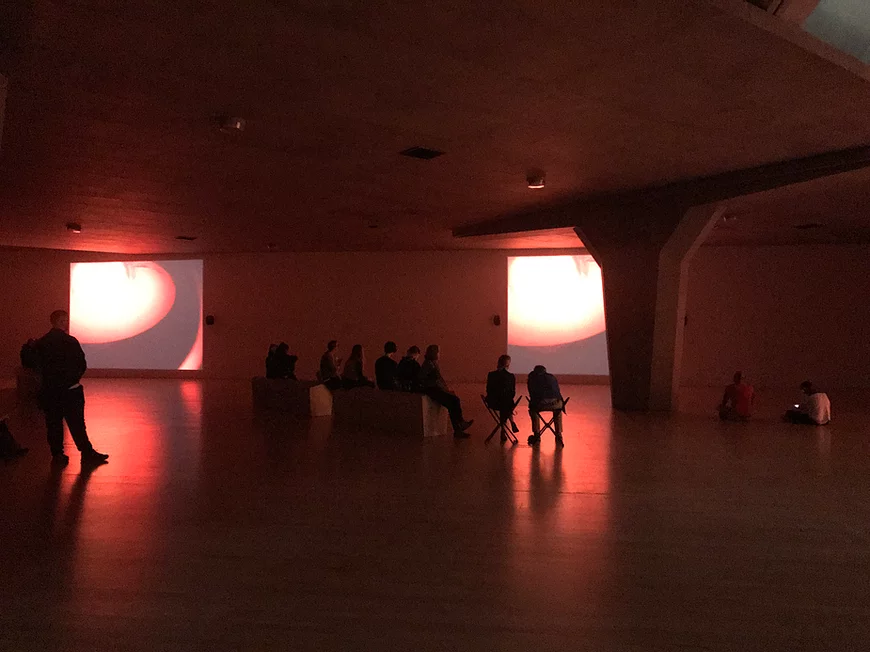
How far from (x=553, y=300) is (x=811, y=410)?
8.23 m

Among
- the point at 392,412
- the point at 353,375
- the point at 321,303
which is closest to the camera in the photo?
the point at 392,412

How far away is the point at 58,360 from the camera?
6695 millimetres

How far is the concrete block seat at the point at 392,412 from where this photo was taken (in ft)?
28.1

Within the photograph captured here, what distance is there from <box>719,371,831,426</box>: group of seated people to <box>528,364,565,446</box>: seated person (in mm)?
3333

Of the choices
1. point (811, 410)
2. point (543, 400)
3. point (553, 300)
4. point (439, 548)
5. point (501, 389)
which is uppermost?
point (553, 300)

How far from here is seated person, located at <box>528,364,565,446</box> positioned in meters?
8.12

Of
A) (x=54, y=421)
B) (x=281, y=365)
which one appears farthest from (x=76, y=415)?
(x=281, y=365)

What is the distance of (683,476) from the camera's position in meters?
6.21

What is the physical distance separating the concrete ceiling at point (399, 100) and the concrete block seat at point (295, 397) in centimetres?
307

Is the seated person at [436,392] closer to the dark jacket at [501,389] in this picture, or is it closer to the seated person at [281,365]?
the dark jacket at [501,389]

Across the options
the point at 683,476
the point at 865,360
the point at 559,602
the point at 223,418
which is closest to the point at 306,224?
the point at 223,418

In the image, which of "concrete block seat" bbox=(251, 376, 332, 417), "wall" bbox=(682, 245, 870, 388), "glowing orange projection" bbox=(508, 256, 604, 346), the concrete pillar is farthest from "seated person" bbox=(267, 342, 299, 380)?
"wall" bbox=(682, 245, 870, 388)

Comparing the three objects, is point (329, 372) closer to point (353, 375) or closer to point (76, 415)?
point (353, 375)

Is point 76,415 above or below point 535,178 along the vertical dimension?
below
